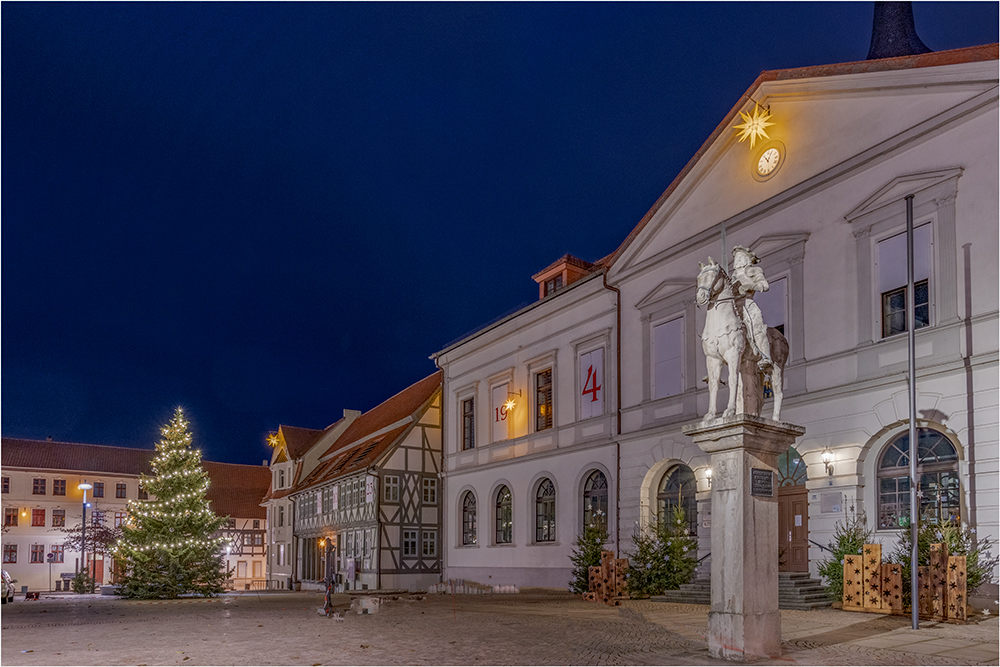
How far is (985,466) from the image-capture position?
1482cm

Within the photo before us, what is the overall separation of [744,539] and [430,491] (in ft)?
85.9

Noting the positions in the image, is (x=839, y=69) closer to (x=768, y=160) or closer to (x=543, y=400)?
(x=768, y=160)

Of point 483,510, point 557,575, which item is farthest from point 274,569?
point 557,575

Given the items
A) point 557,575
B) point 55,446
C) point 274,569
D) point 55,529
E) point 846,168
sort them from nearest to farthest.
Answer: point 846,168, point 557,575, point 274,569, point 55,529, point 55,446

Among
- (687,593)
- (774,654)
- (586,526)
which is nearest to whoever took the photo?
(774,654)

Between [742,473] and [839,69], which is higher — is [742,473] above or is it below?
below

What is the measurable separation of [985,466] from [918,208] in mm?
4717

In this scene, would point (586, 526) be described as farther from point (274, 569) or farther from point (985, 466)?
point (274, 569)

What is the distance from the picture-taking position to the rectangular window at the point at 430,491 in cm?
3538

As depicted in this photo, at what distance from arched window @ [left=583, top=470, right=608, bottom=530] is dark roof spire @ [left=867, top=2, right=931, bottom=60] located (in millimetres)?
15907

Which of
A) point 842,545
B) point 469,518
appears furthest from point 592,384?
point 842,545

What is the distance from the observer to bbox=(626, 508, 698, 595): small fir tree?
20.2 meters

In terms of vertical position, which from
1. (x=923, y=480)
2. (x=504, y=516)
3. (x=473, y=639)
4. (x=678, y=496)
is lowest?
(x=473, y=639)

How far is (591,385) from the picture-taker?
26047 millimetres
